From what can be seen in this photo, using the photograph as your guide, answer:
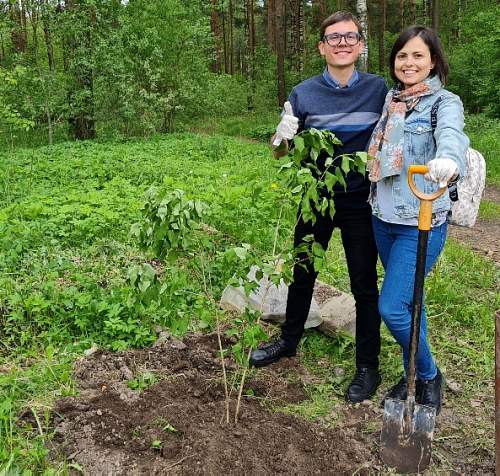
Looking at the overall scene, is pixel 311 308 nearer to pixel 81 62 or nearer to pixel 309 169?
pixel 309 169

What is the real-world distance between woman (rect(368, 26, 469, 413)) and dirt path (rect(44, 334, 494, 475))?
0.63 metres

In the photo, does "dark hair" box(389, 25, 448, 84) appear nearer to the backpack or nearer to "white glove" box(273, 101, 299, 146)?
the backpack

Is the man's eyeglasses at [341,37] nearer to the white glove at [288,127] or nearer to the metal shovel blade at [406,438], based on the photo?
the white glove at [288,127]

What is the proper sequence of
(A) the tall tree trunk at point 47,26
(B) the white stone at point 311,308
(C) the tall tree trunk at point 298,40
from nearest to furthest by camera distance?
(B) the white stone at point 311,308 → (A) the tall tree trunk at point 47,26 → (C) the tall tree trunk at point 298,40

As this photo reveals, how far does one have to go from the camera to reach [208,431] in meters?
2.82

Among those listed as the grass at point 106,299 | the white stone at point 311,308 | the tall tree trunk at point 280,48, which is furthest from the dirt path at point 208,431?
the tall tree trunk at point 280,48

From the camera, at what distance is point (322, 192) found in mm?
3174

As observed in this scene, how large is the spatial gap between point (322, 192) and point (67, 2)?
46.4ft

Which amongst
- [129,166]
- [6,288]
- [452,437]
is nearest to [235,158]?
[129,166]

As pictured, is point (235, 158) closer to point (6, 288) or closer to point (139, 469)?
point (6, 288)

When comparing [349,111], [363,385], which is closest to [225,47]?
[349,111]

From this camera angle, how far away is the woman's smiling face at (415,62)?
103 inches

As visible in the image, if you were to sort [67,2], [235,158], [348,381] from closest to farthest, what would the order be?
1. [348,381]
2. [235,158]
3. [67,2]

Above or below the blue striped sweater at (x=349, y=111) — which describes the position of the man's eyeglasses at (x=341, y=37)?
above
